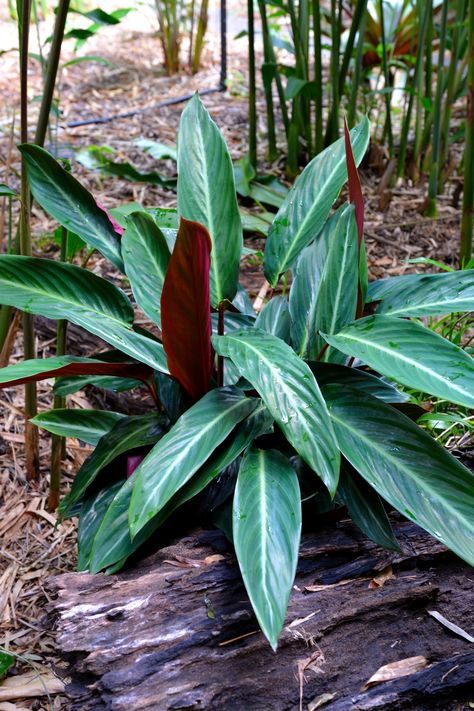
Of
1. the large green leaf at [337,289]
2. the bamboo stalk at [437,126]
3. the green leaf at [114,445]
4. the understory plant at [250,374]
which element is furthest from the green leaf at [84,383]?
the bamboo stalk at [437,126]

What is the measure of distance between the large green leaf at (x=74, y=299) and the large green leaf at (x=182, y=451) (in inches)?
5.1

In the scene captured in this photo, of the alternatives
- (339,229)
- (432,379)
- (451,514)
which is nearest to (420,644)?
(451,514)

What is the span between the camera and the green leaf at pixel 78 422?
4.44 feet

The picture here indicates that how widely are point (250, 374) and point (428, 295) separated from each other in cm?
40

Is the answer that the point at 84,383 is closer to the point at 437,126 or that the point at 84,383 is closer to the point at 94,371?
the point at 94,371

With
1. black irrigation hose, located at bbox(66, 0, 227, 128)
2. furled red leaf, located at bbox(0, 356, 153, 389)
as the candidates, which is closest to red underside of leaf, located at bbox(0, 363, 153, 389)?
furled red leaf, located at bbox(0, 356, 153, 389)

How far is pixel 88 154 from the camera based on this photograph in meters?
2.73

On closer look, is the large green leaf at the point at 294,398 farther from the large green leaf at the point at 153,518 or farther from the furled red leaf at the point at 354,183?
the furled red leaf at the point at 354,183

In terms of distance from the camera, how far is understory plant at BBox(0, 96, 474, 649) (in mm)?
996

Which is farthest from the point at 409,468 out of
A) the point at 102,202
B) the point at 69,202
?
the point at 102,202

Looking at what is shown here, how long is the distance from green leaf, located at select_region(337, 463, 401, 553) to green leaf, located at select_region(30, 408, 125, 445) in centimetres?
51

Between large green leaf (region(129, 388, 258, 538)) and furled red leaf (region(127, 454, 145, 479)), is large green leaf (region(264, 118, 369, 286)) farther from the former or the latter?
furled red leaf (region(127, 454, 145, 479))

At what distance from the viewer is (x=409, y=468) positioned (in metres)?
1.06

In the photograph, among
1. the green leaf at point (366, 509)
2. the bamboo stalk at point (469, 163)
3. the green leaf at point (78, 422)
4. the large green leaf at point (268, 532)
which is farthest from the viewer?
the bamboo stalk at point (469, 163)
